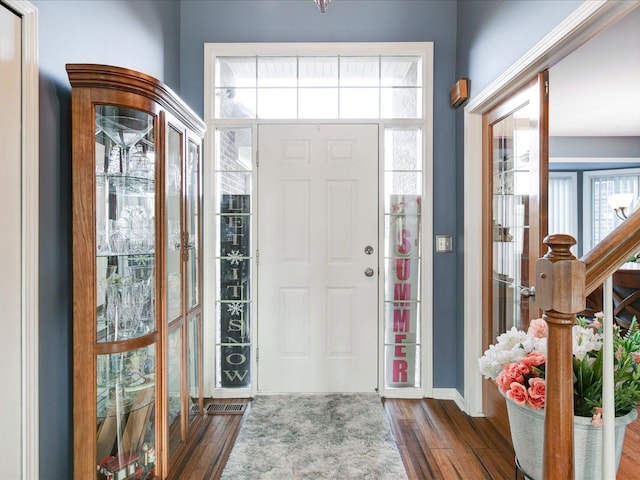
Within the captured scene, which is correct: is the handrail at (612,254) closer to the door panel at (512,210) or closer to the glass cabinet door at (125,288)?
the door panel at (512,210)

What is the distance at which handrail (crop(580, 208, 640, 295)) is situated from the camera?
2.45ft

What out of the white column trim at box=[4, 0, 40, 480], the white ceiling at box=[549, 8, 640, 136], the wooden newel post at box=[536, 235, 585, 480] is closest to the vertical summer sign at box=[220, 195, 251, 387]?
the white column trim at box=[4, 0, 40, 480]

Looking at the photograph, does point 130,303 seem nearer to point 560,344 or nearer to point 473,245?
point 560,344

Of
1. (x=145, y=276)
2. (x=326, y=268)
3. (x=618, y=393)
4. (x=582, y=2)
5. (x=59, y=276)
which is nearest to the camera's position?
(x=618, y=393)

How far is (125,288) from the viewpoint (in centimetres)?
165

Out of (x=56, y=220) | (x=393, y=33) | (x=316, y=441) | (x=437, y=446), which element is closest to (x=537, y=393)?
(x=437, y=446)

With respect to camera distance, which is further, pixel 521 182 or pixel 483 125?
pixel 483 125

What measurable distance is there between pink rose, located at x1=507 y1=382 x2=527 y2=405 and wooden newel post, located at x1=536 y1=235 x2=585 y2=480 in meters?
0.16

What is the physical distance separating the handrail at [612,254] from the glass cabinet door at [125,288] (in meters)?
1.63

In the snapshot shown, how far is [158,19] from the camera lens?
2.39m

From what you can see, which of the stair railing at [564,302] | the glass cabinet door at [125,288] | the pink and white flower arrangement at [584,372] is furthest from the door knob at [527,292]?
the glass cabinet door at [125,288]

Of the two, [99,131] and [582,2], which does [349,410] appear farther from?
[582,2]

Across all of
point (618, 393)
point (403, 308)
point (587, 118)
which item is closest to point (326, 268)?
point (403, 308)

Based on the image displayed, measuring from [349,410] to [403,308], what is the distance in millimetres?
822
